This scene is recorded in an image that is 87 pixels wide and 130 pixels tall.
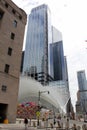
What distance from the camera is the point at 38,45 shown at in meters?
173

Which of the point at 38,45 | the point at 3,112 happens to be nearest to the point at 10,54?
the point at 3,112

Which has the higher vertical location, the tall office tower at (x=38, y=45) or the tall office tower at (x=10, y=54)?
the tall office tower at (x=38, y=45)

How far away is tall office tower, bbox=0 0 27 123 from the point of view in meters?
32.0

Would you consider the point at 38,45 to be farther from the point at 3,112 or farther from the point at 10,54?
the point at 3,112

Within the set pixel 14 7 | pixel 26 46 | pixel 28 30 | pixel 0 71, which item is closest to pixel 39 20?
pixel 28 30

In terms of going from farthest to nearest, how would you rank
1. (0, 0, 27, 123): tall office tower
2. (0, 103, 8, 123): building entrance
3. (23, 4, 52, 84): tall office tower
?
(23, 4, 52, 84): tall office tower, (0, 0, 27, 123): tall office tower, (0, 103, 8, 123): building entrance

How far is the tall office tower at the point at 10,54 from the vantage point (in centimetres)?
3203

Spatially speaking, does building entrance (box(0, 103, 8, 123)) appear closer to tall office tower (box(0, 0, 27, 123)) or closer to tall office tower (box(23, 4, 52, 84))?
tall office tower (box(0, 0, 27, 123))

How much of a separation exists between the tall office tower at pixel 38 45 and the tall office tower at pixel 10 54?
395 ft

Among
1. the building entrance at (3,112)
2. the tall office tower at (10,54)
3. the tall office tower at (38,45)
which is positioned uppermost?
the tall office tower at (38,45)

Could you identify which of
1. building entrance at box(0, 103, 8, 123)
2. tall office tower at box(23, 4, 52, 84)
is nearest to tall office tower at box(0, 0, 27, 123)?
building entrance at box(0, 103, 8, 123)

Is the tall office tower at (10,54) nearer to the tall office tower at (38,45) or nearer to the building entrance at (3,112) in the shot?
the building entrance at (3,112)

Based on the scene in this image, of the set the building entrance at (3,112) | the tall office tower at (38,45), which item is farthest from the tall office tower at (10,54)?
the tall office tower at (38,45)

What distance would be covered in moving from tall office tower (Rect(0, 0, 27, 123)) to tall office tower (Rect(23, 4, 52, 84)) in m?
120
